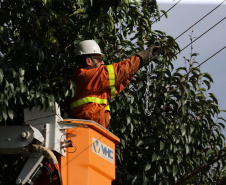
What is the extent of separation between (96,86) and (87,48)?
0.57 metres

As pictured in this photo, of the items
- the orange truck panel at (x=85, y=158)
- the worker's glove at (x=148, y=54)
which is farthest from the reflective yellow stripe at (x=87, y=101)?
the worker's glove at (x=148, y=54)

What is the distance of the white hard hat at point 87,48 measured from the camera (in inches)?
251

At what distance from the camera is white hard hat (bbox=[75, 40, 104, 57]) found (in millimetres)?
6363

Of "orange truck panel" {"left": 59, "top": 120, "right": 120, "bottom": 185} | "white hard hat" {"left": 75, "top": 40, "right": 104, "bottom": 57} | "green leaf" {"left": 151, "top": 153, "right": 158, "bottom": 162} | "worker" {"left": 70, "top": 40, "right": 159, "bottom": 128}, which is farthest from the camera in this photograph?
"green leaf" {"left": 151, "top": 153, "right": 158, "bottom": 162}

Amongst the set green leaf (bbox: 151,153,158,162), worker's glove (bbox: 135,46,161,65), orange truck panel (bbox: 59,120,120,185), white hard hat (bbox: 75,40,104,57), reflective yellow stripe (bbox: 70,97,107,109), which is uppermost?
white hard hat (bbox: 75,40,104,57)

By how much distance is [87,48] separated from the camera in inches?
251

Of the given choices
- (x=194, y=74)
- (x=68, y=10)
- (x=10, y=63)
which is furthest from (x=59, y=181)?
(x=194, y=74)

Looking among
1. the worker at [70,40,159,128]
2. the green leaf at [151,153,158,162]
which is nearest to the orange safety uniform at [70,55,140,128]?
the worker at [70,40,159,128]

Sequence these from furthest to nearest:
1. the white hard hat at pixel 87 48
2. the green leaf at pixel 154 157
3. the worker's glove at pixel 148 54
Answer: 1. the green leaf at pixel 154 157
2. the white hard hat at pixel 87 48
3. the worker's glove at pixel 148 54

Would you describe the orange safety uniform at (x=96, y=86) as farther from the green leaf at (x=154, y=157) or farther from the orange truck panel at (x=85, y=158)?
the green leaf at (x=154, y=157)

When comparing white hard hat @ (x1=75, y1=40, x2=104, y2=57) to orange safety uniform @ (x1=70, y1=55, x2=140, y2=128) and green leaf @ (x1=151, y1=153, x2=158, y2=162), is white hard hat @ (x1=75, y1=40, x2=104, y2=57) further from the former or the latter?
green leaf @ (x1=151, y1=153, x2=158, y2=162)

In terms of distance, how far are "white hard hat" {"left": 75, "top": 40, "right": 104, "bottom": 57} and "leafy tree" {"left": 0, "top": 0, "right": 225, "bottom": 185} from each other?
0.58 feet

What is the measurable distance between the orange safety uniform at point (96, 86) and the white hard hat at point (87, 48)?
0.32 meters

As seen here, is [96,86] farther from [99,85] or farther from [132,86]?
[132,86]
